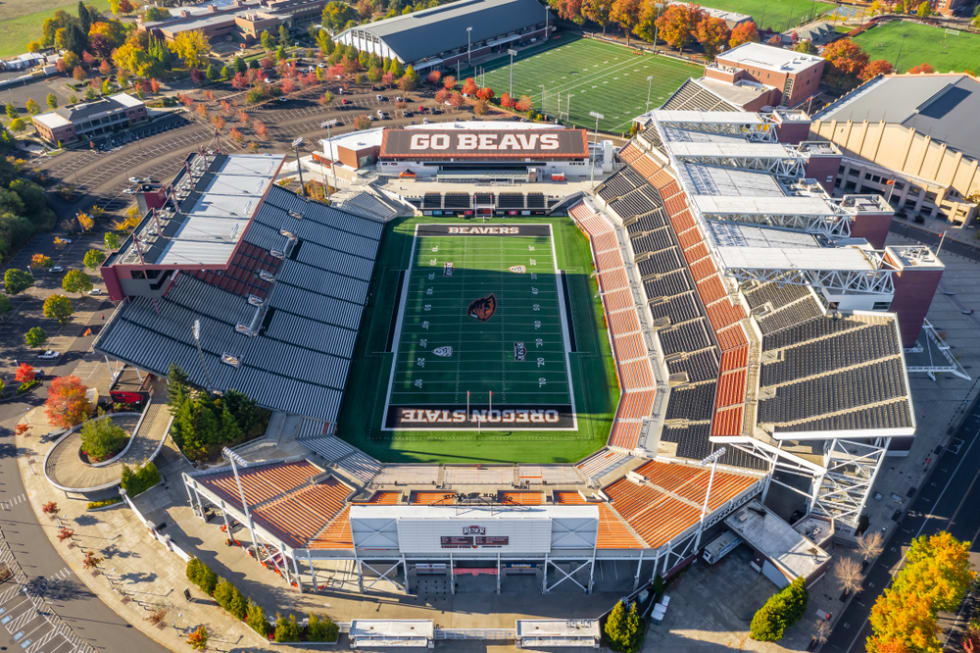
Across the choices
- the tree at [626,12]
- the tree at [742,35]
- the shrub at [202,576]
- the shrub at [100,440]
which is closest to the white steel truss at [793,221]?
the shrub at [202,576]

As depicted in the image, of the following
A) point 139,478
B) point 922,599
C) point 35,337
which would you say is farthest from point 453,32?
point 922,599

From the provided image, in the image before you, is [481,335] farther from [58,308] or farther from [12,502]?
[58,308]

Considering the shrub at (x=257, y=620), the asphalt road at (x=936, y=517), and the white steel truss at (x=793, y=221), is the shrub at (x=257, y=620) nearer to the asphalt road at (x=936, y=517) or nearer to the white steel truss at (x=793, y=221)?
the asphalt road at (x=936, y=517)

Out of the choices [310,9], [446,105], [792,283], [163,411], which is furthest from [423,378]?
[310,9]

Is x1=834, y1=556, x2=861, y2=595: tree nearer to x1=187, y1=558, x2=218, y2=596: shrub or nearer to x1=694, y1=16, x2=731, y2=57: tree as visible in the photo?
x1=187, y1=558, x2=218, y2=596: shrub

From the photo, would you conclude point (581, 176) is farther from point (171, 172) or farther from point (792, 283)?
point (171, 172)

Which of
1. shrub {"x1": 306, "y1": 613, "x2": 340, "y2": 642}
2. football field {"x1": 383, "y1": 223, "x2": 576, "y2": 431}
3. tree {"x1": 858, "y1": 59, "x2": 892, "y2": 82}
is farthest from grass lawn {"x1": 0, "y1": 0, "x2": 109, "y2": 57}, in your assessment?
tree {"x1": 858, "y1": 59, "x2": 892, "y2": 82}
